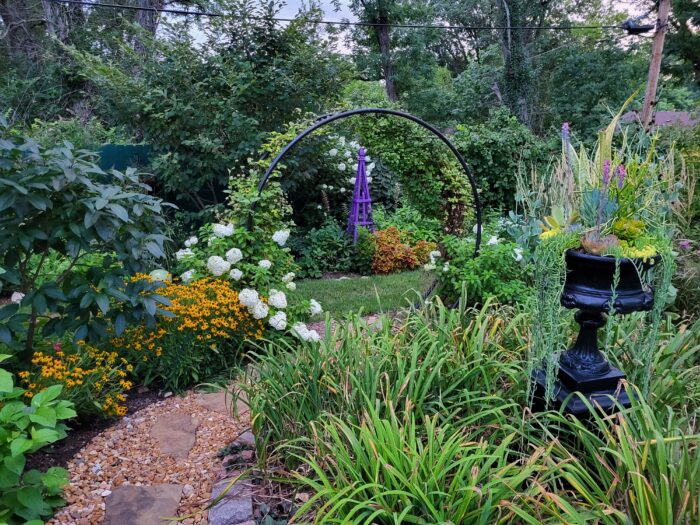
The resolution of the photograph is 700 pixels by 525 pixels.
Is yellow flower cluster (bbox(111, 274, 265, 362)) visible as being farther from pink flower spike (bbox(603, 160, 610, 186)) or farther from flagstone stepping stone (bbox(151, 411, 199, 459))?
pink flower spike (bbox(603, 160, 610, 186))

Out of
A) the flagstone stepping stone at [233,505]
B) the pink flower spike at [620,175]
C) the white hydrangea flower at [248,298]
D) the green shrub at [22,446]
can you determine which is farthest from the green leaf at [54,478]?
the pink flower spike at [620,175]

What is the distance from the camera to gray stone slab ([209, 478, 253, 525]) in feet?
5.34

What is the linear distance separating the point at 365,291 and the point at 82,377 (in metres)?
3.02

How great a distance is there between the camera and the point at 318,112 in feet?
19.7

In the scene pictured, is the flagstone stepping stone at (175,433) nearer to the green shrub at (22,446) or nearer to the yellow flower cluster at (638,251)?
the green shrub at (22,446)

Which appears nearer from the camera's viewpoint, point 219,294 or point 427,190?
point 219,294

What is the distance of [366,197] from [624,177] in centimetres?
462

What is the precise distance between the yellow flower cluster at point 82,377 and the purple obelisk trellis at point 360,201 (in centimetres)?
387

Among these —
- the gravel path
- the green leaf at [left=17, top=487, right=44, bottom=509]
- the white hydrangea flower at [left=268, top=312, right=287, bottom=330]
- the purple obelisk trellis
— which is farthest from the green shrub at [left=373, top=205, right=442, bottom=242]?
the green leaf at [left=17, top=487, right=44, bottom=509]

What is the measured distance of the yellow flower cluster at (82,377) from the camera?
2230 millimetres

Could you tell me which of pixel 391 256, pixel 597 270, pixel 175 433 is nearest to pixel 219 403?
pixel 175 433

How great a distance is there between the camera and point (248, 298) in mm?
3035

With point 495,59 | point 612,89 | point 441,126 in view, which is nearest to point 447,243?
point 612,89

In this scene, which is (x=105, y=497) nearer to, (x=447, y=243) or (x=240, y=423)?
(x=240, y=423)
